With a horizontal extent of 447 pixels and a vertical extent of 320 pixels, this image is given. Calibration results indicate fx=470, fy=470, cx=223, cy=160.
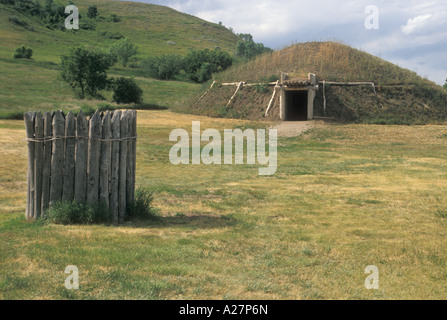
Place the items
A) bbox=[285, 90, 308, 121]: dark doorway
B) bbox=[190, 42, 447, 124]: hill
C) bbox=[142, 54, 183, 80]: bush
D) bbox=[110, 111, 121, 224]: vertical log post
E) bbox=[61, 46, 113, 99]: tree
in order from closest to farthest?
bbox=[110, 111, 121, 224]: vertical log post → bbox=[190, 42, 447, 124]: hill → bbox=[285, 90, 308, 121]: dark doorway → bbox=[61, 46, 113, 99]: tree → bbox=[142, 54, 183, 80]: bush

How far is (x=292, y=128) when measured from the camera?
91.0 feet

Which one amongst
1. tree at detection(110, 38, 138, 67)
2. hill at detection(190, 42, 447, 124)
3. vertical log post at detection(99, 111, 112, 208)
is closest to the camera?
vertical log post at detection(99, 111, 112, 208)

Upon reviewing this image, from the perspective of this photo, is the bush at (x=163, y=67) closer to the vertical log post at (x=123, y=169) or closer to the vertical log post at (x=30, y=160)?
the vertical log post at (x=123, y=169)

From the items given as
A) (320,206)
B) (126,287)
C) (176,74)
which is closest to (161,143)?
(320,206)

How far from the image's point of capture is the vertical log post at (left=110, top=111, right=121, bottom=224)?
7.91 m

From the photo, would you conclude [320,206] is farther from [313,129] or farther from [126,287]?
[313,129]

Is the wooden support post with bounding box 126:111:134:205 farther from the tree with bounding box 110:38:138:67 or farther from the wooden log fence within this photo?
the tree with bounding box 110:38:138:67

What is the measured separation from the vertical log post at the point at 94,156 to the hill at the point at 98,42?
23.9 meters

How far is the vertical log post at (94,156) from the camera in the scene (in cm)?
775

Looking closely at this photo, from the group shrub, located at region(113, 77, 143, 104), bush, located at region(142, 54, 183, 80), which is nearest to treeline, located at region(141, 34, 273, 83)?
bush, located at region(142, 54, 183, 80)

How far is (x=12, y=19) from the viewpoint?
91.6 meters

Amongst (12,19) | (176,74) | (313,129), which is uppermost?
(12,19)

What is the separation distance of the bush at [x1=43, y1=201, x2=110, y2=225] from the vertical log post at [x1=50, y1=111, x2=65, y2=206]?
0.59 ft
